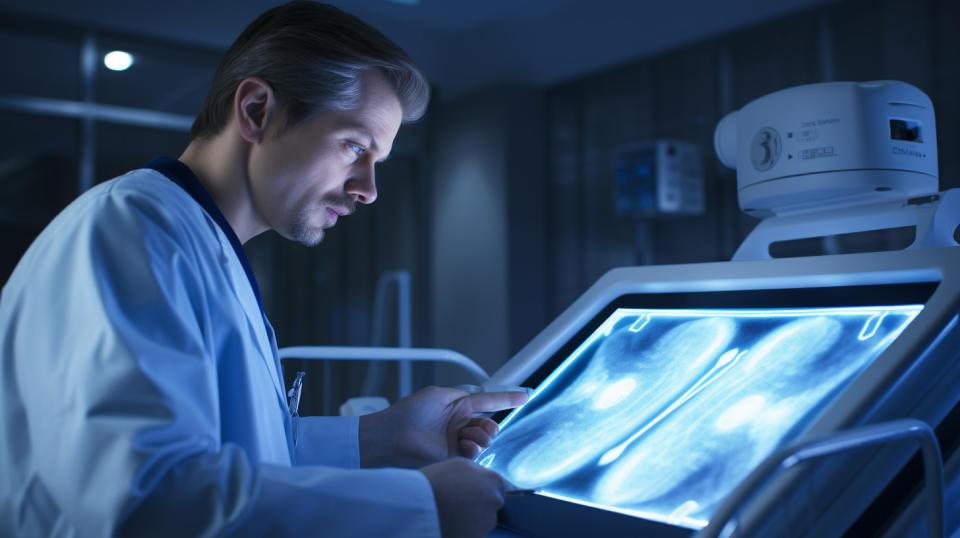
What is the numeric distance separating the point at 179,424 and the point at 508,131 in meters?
3.75

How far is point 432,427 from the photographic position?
1.14 metres

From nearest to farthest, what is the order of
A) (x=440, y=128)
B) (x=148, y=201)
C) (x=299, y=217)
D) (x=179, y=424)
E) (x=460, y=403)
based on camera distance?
(x=179, y=424) < (x=148, y=201) < (x=299, y=217) < (x=460, y=403) < (x=440, y=128)

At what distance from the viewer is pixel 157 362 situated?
65 cm

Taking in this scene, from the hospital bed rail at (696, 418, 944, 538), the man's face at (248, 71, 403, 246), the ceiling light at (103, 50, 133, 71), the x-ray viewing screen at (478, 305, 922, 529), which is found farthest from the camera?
the ceiling light at (103, 50, 133, 71)

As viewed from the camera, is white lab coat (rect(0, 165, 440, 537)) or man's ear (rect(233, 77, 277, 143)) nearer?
white lab coat (rect(0, 165, 440, 537))

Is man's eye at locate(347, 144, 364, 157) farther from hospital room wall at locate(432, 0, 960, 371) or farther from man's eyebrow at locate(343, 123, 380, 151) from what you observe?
hospital room wall at locate(432, 0, 960, 371)

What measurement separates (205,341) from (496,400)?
0.50m

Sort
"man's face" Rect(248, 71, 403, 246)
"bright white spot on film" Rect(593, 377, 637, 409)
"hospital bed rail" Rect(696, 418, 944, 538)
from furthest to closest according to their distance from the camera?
"bright white spot on film" Rect(593, 377, 637, 409) → "man's face" Rect(248, 71, 403, 246) → "hospital bed rail" Rect(696, 418, 944, 538)

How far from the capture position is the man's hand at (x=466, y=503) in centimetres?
74

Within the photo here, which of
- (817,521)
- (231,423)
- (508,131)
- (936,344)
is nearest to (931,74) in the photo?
(508,131)

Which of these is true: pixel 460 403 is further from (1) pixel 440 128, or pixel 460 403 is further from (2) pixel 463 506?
(1) pixel 440 128

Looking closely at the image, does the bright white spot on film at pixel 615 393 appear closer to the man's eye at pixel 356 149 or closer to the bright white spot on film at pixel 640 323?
the bright white spot on film at pixel 640 323

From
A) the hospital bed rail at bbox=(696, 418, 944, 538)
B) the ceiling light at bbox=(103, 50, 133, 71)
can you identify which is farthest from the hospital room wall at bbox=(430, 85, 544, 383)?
the hospital bed rail at bbox=(696, 418, 944, 538)

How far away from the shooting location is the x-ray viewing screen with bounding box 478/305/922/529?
85cm
